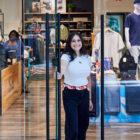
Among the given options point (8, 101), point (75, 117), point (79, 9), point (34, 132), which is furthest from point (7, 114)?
point (79, 9)

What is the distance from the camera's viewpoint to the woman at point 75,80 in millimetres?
3023

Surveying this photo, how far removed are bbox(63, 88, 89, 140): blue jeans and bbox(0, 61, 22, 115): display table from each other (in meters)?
1.46

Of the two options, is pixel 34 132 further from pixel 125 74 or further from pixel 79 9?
pixel 79 9

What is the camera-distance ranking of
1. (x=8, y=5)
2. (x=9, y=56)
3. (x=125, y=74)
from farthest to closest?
(x=9, y=56), (x=8, y=5), (x=125, y=74)

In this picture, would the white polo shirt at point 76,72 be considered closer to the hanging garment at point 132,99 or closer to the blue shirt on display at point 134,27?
the blue shirt on display at point 134,27

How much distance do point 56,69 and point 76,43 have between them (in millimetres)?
285

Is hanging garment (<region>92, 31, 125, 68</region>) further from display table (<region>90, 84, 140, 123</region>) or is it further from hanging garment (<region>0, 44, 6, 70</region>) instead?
hanging garment (<region>0, 44, 6, 70</region>)

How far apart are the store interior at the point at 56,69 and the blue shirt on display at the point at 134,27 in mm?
70

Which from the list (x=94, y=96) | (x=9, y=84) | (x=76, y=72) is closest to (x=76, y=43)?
(x=76, y=72)

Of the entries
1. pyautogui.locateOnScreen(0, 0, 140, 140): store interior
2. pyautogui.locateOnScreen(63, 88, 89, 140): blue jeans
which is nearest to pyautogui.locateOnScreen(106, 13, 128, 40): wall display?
pyautogui.locateOnScreen(0, 0, 140, 140): store interior

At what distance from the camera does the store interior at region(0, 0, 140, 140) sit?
3314 mm

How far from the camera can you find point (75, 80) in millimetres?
3025

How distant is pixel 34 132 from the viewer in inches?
140

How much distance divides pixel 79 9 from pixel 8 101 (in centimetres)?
590
